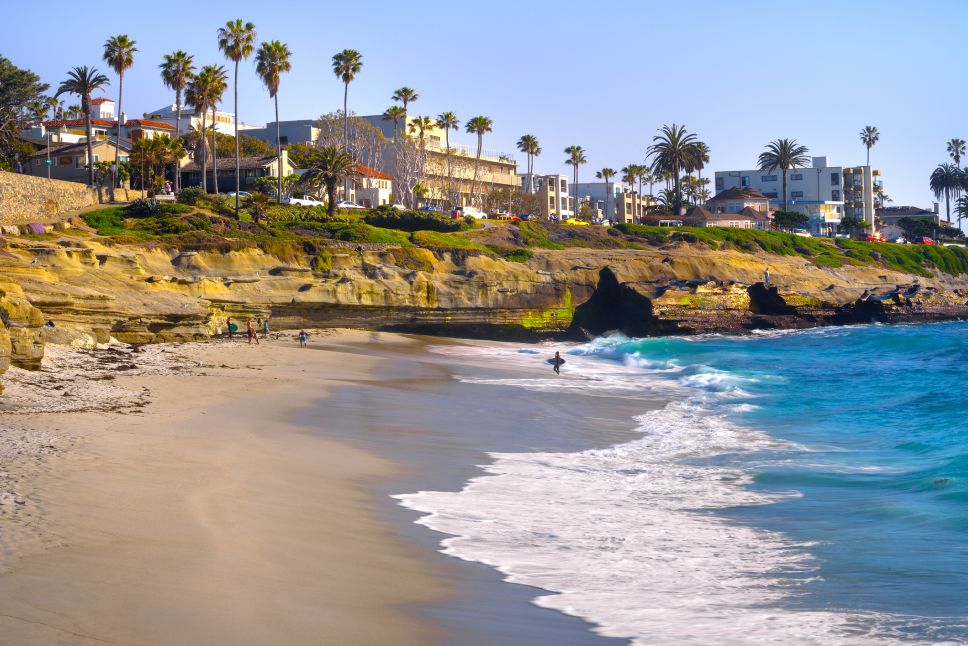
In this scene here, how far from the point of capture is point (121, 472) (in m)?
12.6

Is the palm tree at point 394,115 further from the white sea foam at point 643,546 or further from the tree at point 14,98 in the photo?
the white sea foam at point 643,546

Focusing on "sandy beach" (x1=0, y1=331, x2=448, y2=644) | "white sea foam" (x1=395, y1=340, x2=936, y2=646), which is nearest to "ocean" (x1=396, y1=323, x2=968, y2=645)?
"white sea foam" (x1=395, y1=340, x2=936, y2=646)

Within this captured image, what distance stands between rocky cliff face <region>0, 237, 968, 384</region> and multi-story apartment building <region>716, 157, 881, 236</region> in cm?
5897

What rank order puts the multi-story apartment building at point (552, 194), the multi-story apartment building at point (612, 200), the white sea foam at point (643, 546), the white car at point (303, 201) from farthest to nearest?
the multi-story apartment building at point (612, 200), the multi-story apartment building at point (552, 194), the white car at point (303, 201), the white sea foam at point (643, 546)

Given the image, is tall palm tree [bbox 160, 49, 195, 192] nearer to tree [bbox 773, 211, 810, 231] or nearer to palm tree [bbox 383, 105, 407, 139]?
palm tree [bbox 383, 105, 407, 139]

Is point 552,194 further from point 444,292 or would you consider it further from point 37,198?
point 37,198

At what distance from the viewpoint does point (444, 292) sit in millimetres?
51281

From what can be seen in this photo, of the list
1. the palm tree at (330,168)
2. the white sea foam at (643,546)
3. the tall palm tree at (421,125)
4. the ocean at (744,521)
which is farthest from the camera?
the tall palm tree at (421,125)

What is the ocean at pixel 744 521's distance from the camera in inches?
368

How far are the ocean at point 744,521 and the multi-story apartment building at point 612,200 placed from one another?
9987cm

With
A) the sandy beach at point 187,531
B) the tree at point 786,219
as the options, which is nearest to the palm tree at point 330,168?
the sandy beach at point 187,531

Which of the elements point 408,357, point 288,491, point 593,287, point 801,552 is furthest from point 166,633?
point 593,287

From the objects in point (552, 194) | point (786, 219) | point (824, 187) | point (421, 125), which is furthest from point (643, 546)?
point (824, 187)

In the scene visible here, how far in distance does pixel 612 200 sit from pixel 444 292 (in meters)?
91.2
